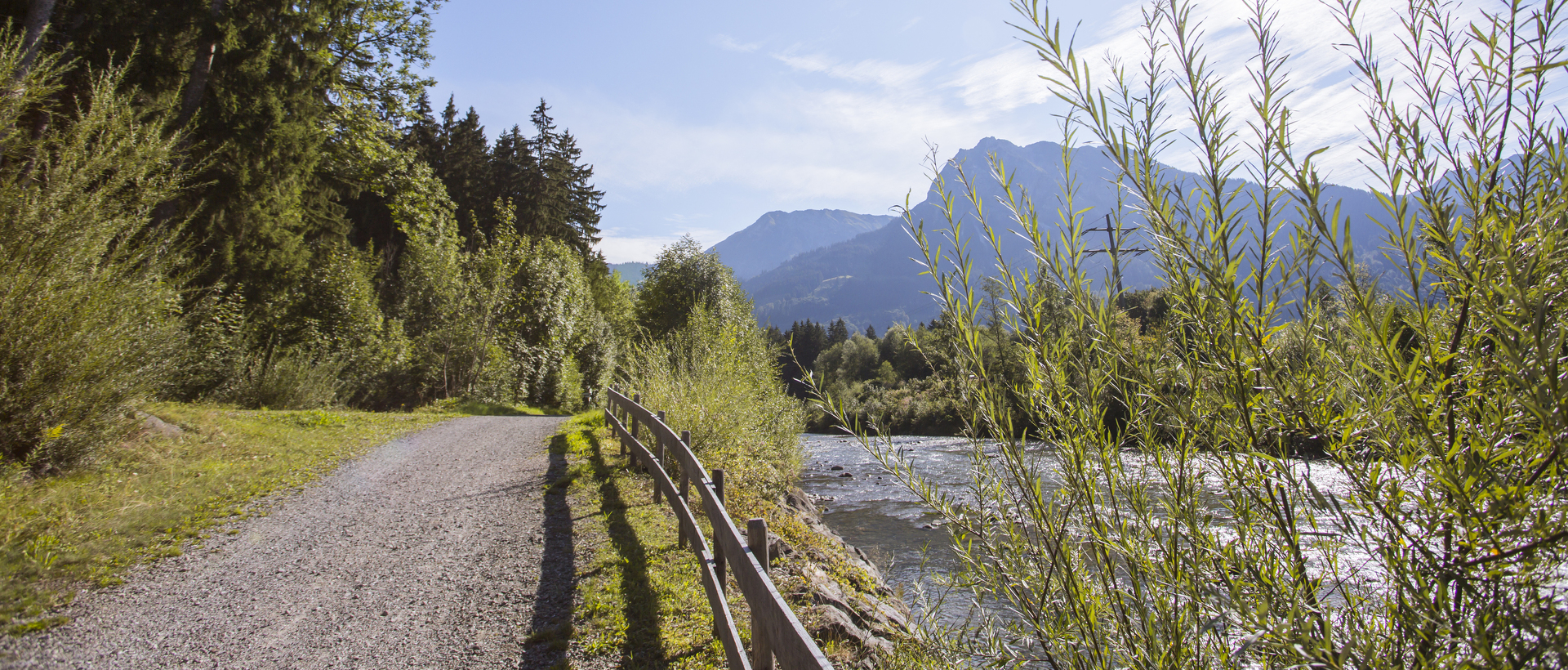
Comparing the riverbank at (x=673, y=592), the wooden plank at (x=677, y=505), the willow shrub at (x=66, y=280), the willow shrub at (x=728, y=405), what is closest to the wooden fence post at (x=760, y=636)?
the riverbank at (x=673, y=592)

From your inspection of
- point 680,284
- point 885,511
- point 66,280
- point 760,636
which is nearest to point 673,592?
point 760,636

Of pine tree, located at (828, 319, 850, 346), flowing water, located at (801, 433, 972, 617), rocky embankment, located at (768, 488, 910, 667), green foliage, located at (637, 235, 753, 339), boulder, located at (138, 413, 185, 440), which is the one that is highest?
pine tree, located at (828, 319, 850, 346)

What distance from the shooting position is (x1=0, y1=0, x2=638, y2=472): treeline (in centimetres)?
569

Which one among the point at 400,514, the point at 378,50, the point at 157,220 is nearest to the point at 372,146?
the point at 378,50

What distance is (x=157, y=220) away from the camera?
10.3m

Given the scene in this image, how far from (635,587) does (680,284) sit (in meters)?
23.2

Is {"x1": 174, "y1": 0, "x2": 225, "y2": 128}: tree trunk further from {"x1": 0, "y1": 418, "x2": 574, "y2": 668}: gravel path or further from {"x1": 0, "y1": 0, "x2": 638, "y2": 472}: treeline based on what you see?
{"x1": 0, "y1": 418, "x2": 574, "y2": 668}: gravel path

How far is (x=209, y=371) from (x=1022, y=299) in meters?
15.0

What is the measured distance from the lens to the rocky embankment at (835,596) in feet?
12.9

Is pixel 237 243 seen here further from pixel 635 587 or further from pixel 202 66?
pixel 635 587

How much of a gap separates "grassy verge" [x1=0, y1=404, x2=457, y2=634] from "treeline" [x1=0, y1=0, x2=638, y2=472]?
1.61 ft

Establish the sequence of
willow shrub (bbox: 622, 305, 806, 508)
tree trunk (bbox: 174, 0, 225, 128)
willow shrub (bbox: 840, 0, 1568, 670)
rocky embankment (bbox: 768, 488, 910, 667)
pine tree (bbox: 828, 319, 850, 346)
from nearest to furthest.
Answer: willow shrub (bbox: 840, 0, 1568, 670) → rocky embankment (bbox: 768, 488, 910, 667) → willow shrub (bbox: 622, 305, 806, 508) → tree trunk (bbox: 174, 0, 225, 128) → pine tree (bbox: 828, 319, 850, 346)

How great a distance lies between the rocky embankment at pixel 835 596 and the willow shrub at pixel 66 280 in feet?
20.9

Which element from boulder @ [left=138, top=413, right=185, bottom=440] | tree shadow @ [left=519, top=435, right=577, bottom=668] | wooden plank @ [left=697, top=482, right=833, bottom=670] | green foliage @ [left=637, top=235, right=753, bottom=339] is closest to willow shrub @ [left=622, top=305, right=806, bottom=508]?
tree shadow @ [left=519, top=435, right=577, bottom=668]
